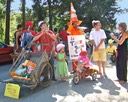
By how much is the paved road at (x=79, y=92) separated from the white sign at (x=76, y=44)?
1336 mm

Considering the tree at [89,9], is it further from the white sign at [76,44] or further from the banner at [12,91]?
the banner at [12,91]

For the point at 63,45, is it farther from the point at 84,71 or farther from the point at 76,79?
the point at 76,79

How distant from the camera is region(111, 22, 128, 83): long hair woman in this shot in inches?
307

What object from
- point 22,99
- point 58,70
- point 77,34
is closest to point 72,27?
point 77,34

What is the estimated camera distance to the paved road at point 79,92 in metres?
6.53

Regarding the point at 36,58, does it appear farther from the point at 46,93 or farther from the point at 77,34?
the point at 77,34

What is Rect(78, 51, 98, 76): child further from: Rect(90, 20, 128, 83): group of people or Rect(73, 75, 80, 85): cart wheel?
Rect(90, 20, 128, 83): group of people

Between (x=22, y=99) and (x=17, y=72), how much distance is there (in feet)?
2.61

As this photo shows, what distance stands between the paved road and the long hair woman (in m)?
0.31

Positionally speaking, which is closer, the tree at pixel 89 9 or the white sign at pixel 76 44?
the white sign at pixel 76 44

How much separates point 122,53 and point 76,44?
6.25 feet

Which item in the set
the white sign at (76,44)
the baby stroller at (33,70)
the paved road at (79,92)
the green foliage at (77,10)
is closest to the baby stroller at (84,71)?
the paved road at (79,92)

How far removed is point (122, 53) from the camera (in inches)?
314

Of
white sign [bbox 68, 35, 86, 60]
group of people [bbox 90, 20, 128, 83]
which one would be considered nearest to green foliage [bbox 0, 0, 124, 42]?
white sign [bbox 68, 35, 86, 60]
